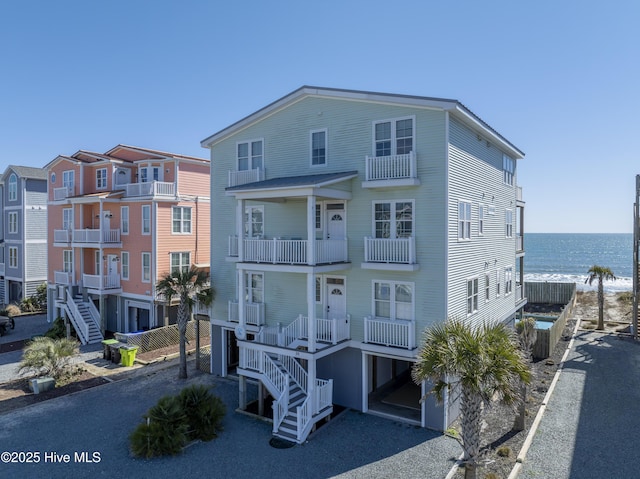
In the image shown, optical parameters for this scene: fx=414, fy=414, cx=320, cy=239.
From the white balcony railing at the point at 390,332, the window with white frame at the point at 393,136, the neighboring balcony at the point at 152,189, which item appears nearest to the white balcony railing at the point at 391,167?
the window with white frame at the point at 393,136

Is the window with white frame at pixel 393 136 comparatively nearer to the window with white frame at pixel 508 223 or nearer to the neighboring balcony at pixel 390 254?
the neighboring balcony at pixel 390 254

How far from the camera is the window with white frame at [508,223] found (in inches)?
838

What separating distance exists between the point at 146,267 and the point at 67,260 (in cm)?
853

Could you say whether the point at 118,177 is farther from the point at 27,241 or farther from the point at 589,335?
the point at 589,335

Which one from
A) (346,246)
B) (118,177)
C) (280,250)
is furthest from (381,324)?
(118,177)

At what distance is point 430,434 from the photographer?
13234 mm

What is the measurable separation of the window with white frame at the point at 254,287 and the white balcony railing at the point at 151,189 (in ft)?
35.7

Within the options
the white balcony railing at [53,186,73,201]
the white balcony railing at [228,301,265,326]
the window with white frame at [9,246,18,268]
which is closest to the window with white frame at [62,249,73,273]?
the white balcony railing at [53,186,73,201]

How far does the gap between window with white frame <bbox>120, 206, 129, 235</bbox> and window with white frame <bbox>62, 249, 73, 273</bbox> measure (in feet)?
17.9

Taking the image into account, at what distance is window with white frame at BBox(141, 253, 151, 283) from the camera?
83.5 feet

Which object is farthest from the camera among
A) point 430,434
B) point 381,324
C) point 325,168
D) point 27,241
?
point 27,241

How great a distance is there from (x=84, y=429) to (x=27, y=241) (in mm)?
27105

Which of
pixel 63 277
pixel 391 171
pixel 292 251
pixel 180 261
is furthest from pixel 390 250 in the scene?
pixel 63 277

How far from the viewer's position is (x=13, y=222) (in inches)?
1395
